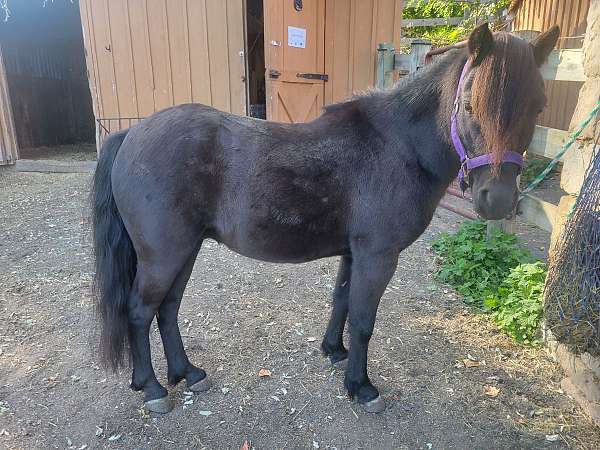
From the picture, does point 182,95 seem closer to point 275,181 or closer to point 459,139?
point 275,181

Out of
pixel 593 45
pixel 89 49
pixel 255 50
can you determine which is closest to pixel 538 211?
pixel 593 45

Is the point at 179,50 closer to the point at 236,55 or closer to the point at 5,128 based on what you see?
the point at 236,55

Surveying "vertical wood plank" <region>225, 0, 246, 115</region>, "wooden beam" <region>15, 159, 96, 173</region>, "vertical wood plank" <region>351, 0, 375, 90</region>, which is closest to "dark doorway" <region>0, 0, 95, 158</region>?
"wooden beam" <region>15, 159, 96, 173</region>

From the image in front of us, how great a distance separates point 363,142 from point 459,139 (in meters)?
0.46

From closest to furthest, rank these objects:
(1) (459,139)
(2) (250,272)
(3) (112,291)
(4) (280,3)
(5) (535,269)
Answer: (1) (459,139) → (3) (112,291) → (5) (535,269) → (2) (250,272) → (4) (280,3)

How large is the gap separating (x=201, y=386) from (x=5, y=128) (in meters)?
6.71

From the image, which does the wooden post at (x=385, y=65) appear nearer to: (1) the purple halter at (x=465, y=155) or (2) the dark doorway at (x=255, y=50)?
(2) the dark doorway at (x=255, y=50)

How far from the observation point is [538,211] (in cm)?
283

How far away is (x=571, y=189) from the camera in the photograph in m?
2.42

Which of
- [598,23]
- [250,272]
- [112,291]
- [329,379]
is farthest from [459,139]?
[250,272]

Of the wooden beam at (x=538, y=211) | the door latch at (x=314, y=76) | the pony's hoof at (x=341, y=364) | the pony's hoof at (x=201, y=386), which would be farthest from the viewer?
the door latch at (x=314, y=76)

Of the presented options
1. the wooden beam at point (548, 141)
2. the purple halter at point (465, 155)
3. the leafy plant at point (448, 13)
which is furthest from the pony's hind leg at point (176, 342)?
the leafy plant at point (448, 13)

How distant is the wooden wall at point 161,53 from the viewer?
6051 millimetres

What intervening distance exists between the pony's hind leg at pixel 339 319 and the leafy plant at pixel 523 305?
1.18 meters
